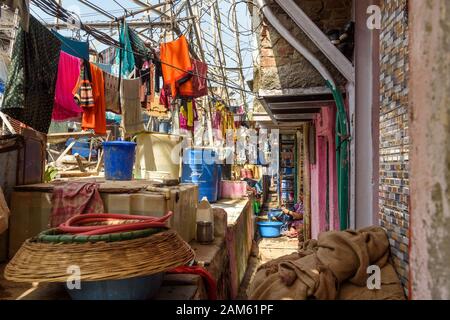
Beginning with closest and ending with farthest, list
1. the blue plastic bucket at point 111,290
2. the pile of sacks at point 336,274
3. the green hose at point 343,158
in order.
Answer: the pile of sacks at point 336,274 < the blue plastic bucket at point 111,290 < the green hose at point 343,158

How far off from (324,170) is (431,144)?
6.89 metres

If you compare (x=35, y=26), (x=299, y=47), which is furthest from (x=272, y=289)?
(x=35, y=26)

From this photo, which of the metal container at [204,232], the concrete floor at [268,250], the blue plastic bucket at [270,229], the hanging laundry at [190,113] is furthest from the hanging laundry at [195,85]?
the blue plastic bucket at [270,229]

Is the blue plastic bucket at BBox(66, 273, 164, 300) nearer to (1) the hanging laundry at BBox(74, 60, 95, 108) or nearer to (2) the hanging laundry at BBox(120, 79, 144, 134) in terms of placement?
(2) the hanging laundry at BBox(120, 79, 144, 134)

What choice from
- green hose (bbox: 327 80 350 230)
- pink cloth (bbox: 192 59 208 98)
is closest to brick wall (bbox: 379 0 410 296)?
green hose (bbox: 327 80 350 230)

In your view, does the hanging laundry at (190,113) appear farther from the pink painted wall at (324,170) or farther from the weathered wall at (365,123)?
the weathered wall at (365,123)

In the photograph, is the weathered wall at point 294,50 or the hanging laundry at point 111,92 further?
the hanging laundry at point 111,92

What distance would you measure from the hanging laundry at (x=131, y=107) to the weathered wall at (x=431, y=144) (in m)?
6.80

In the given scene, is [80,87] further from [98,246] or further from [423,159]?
[423,159]

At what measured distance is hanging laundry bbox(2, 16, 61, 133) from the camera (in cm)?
509

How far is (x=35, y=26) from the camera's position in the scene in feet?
17.7

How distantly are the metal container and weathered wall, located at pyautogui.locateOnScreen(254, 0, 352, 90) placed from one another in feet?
7.52

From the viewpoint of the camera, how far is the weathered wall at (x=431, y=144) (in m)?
1.82
